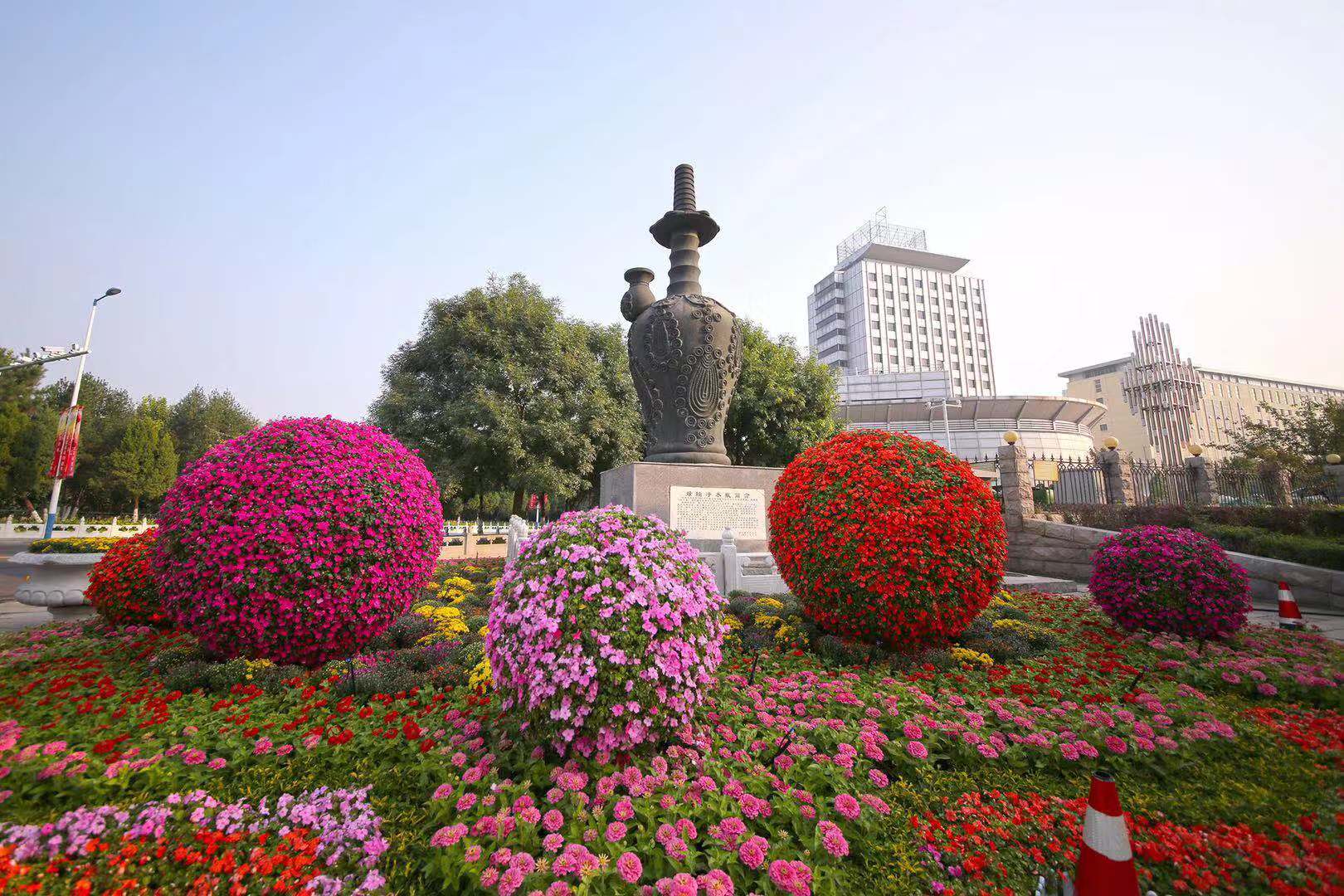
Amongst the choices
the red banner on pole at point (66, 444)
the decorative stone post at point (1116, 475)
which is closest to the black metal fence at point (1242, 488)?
the decorative stone post at point (1116, 475)

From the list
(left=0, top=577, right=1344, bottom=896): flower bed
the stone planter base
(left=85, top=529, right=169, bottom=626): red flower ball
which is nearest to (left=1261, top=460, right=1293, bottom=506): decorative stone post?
(left=0, top=577, right=1344, bottom=896): flower bed

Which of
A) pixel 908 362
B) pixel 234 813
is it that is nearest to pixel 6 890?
pixel 234 813

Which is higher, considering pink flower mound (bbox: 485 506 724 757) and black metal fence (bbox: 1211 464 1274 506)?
black metal fence (bbox: 1211 464 1274 506)

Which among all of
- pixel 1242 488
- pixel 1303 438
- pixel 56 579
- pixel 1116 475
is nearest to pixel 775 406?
pixel 1116 475

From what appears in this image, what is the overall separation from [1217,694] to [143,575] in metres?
9.91

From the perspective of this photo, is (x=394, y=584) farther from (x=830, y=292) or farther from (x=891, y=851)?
(x=830, y=292)

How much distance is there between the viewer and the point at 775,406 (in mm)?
20781

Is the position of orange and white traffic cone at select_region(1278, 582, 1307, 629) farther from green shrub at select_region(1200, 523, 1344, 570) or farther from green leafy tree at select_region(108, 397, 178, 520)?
green leafy tree at select_region(108, 397, 178, 520)

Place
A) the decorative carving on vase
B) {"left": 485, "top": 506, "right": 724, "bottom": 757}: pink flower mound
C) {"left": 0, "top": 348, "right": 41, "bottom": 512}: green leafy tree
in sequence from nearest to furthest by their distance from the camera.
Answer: {"left": 485, "top": 506, "right": 724, "bottom": 757}: pink flower mound, the decorative carving on vase, {"left": 0, "top": 348, "right": 41, "bottom": 512}: green leafy tree

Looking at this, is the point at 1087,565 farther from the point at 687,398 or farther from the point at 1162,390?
the point at 1162,390

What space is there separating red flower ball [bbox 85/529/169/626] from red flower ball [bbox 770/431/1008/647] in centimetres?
657

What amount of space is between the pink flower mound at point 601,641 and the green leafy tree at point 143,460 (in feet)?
137

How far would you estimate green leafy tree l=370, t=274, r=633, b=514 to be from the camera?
722 inches

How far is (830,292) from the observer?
8462cm
